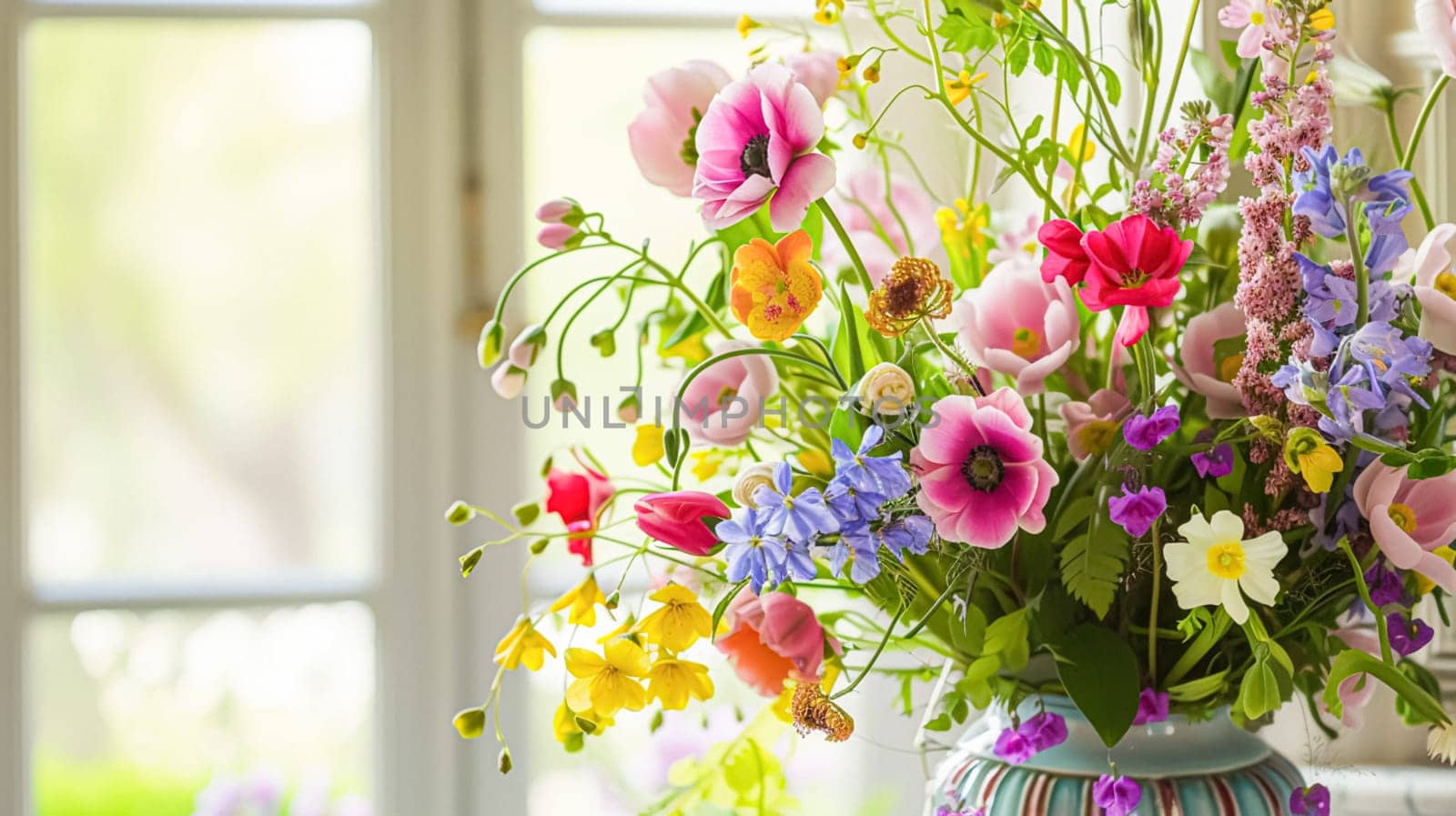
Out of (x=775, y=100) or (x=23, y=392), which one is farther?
(x=23, y=392)

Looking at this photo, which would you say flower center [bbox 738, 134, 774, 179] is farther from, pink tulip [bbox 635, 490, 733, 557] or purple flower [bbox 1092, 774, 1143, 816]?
purple flower [bbox 1092, 774, 1143, 816]

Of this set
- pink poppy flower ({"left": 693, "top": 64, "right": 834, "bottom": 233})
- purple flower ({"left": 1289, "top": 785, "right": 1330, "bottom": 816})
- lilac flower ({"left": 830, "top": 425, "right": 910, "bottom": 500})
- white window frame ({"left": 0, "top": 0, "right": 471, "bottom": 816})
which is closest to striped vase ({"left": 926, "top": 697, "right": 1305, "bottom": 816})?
purple flower ({"left": 1289, "top": 785, "right": 1330, "bottom": 816})

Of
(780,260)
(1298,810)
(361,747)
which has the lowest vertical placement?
(361,747)

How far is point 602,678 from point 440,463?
630 mm

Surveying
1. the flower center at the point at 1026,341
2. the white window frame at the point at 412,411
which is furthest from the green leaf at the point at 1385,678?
the white window frame at the point at 412,411

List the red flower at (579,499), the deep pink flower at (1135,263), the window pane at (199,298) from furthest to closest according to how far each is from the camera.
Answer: the window pane at (199,298)
the red flower at (579,499)
the deep pink flower at (1135,263)

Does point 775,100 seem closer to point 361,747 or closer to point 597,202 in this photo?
point 597,202

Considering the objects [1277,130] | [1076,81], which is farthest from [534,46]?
[1277,130]

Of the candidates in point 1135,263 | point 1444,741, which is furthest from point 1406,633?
point 1135,263

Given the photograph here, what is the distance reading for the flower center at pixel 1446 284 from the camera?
0.61m

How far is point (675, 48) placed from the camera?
1.25 m

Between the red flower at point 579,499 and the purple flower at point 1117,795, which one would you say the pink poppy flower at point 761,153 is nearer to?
the red flower at point 579,499

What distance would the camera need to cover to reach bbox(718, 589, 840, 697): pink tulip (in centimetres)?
67

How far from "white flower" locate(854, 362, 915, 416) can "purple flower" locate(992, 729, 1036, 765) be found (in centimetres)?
22
